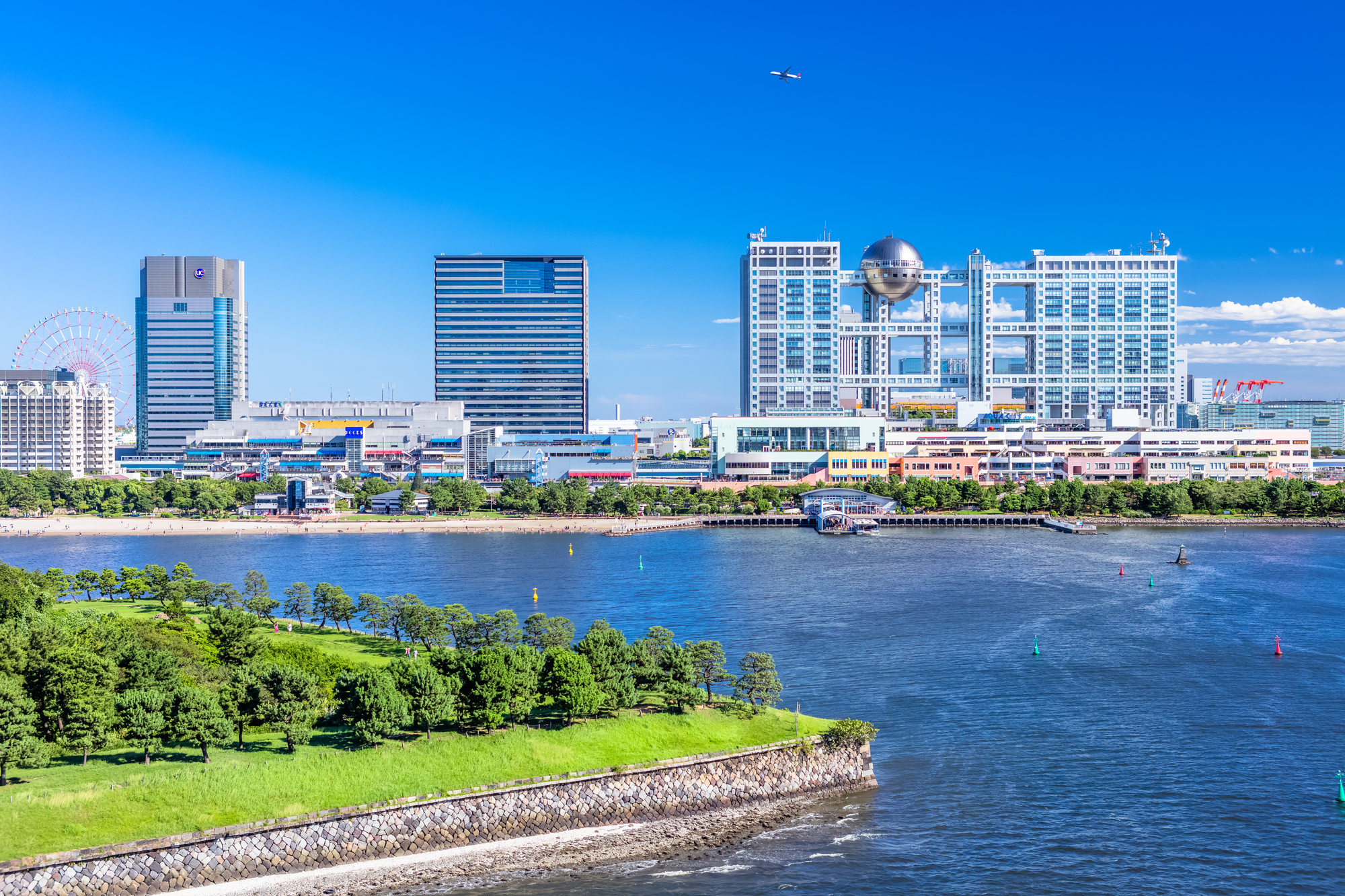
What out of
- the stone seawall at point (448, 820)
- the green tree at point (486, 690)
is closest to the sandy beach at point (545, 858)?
the stone seawall at point (448, 820)

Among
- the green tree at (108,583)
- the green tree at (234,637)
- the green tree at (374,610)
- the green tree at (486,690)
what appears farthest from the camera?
the green tree at (108,583)

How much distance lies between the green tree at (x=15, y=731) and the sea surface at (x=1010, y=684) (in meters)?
12.3

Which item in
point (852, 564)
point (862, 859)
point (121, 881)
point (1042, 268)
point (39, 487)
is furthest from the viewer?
point (1042, 268)

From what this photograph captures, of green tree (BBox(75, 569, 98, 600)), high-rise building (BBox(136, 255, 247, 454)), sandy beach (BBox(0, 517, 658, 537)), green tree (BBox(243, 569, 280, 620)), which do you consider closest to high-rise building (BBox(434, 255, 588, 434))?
high-rise building (BBox(136, 255, 247, 454))

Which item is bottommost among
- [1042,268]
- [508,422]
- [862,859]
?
[862,859]

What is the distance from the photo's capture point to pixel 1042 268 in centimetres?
13638

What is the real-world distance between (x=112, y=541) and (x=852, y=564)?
63125mm

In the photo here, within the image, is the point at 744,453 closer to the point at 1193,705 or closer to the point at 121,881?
the point at 1193,705

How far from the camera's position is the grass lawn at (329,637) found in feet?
128

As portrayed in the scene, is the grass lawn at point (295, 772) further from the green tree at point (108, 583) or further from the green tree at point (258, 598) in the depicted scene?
the green tree at point (108, 583)

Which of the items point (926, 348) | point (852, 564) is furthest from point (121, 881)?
point (926, 348)

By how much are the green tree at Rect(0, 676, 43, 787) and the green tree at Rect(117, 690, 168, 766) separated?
195 centimetres

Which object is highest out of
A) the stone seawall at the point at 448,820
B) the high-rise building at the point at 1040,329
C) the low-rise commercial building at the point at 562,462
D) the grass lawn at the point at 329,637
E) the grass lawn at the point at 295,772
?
the high-rise building at the point at 1040,329

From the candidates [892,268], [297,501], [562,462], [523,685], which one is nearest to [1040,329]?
[892,268]
